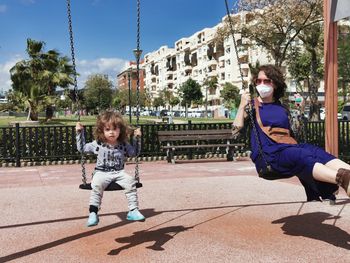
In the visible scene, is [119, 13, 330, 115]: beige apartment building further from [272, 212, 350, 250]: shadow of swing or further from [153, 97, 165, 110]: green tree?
[272, 212, 350, 250]: shadow of swing

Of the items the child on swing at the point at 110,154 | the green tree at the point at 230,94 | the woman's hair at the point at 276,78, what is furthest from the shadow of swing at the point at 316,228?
the green tree at the point at 230,94

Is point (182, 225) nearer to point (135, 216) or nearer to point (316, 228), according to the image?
point (135, 216)

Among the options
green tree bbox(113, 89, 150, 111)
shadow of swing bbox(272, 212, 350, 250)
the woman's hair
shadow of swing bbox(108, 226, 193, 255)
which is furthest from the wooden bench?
green tree bbox(113, 89, 150, 111)

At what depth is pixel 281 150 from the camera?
401cm

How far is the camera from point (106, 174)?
13.8ft

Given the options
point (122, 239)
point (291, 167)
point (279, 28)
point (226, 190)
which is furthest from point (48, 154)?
point (279, 28)

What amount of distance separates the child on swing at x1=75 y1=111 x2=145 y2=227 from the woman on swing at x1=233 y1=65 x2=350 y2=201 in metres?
1.13

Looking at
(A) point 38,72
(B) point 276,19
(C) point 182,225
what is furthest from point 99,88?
(C) point 182,225

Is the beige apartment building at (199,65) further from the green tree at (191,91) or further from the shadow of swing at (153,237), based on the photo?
the shadow of swing at (153,237)

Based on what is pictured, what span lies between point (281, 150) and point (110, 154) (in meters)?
1.61

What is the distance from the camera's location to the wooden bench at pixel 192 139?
38.1 feet

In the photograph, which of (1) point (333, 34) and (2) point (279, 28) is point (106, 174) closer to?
(1) point (333, 34)

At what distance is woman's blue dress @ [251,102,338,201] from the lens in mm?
3844

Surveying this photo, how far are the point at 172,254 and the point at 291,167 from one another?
4.25 feet
